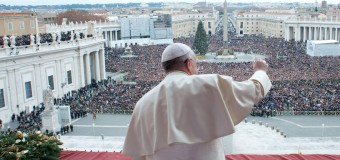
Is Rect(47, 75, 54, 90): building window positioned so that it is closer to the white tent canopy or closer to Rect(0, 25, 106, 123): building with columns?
Rect(0, 25, 106, 123): building with columns

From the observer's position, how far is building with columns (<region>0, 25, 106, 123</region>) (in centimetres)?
3130

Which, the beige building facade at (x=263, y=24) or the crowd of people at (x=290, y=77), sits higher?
the beige building facade at (x=263, y=24)

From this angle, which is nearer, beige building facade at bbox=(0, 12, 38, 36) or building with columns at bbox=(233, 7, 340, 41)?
beige building facade at bbox=(0, 12, 38, 36)

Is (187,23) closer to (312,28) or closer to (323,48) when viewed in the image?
(312,28)

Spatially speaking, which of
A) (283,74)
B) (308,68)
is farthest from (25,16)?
(308,68)

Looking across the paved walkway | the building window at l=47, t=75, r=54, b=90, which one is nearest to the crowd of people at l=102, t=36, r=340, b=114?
the paved walkway

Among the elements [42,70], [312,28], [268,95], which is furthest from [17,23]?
[312,28]

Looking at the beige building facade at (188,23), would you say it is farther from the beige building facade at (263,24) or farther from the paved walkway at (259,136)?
the paved walkway at (259,136)

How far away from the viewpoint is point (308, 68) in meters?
45.4

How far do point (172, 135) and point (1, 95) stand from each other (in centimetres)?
3130

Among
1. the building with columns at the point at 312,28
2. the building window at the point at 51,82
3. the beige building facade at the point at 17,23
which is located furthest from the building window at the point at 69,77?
the building with columns at the point at 312,28

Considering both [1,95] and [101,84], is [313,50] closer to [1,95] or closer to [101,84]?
[101,84]

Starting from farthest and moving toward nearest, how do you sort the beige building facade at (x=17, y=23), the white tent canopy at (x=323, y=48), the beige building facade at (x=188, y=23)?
1. the beige building facade at (x=188, y=23)
2. the white tent canopy at (x=323, y=48)
3. the beige building facade at (x=17, y=23)

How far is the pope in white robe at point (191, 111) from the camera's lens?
261cm
